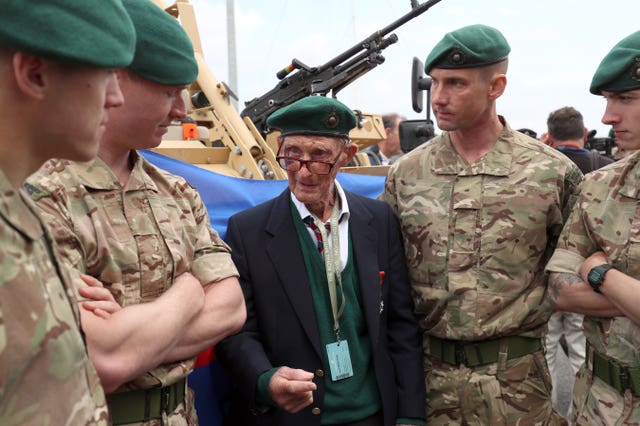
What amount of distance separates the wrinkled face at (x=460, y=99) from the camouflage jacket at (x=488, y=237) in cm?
16

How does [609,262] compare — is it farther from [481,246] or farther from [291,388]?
[291,388]

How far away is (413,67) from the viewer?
5113mm

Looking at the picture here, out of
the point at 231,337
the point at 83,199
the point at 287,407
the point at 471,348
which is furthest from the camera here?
the point at 471,348

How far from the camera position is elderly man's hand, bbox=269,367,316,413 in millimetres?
1993

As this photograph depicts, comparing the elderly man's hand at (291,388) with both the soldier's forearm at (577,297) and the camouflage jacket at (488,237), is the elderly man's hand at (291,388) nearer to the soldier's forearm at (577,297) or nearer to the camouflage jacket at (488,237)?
the camouflage jacket at (488,237)

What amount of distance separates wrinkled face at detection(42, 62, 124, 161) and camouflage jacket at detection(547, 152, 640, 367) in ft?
6.06

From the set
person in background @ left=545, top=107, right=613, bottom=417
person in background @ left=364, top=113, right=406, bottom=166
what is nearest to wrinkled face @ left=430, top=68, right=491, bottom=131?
person in background @ left=545, top=107, right=613, bottom=417

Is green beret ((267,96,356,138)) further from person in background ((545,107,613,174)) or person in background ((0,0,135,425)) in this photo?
person in background ((545,107,613,174))

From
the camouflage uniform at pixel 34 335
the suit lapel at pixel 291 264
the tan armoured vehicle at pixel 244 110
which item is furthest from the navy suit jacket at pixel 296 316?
the tan armoured vehicle at pixel 244 110

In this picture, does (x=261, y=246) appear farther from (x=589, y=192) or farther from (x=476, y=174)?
(x=589, y=192)

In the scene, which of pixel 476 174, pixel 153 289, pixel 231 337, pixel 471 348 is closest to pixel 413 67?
pixel 476 174

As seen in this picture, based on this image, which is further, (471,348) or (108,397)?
(471,348)

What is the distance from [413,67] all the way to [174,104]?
11.6ft

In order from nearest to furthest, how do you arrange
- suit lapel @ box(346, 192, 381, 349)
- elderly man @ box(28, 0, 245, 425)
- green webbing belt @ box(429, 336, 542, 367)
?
1. elderly man @ box(28, 0, 245, 425)
2. suit lapel @ box(346, 192, 381, 349)
3. green webbing belt @ box(429, 336, 542, 367)
